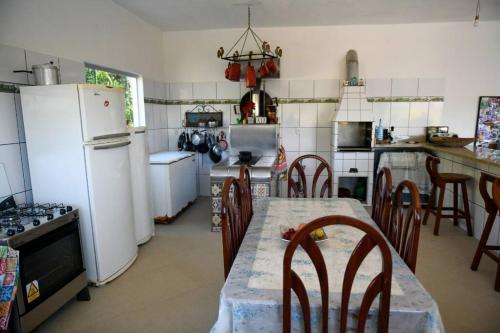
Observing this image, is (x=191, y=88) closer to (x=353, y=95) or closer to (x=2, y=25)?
(x=353, y=95)

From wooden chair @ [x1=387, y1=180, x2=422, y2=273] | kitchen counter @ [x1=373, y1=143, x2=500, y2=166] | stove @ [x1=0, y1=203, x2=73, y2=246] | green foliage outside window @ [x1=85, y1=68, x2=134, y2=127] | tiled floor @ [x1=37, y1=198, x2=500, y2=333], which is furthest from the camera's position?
green foliage outside window @ [x1=85, y1=68, x2=134, y2=127]

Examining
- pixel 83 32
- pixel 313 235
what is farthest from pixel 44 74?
pixel 313 235

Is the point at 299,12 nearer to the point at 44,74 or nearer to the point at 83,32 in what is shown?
the point at 83,32

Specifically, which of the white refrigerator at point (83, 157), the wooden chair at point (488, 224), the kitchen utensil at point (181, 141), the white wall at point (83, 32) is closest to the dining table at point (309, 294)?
the white refrigerator at point (83, 157)

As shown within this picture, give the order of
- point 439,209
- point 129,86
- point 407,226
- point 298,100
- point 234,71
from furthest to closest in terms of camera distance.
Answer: point 298,100 < point 234,71 < point 129,86 < point 439,209 < point 407,226

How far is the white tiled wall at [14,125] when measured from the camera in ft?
6.46

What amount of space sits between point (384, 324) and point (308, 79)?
11.7 feet

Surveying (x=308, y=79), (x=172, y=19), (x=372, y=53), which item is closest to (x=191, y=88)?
(x=172, y=19)

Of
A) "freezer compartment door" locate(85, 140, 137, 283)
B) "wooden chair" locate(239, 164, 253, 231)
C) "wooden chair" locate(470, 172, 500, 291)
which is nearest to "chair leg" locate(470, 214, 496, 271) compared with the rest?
"wooden chair" locate(470, 172, 500, 291)

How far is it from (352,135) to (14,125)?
11.3 feet

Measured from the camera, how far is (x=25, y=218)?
183 centimetres

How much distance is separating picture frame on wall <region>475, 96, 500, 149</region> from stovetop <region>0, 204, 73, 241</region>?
177 inches

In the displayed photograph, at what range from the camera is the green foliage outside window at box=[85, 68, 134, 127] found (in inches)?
115

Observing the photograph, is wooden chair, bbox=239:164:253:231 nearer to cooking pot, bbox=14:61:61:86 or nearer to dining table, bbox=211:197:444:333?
dining table, bbox=211:197:444:333
